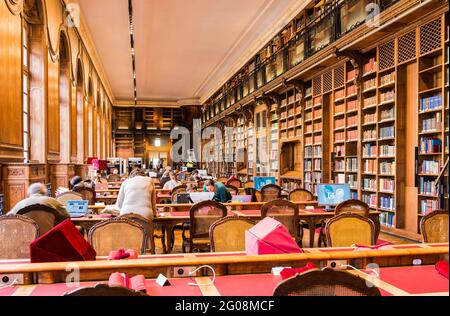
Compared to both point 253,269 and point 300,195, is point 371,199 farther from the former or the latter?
Answer: point 253,269

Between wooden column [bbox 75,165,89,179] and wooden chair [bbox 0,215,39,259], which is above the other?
wooden column [bbox 75,165,89,179]

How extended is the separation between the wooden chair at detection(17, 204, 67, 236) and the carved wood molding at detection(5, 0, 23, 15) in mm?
3534

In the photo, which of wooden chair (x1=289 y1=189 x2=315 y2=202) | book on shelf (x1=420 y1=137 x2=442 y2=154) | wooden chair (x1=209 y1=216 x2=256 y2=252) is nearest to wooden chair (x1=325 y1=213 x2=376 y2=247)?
wooden chair (x1=209 y1=216 x2=256 y2=252)

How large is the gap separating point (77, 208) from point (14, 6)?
11.1 feet

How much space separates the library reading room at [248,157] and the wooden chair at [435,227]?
2cm

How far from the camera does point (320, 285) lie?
1762 millimetres

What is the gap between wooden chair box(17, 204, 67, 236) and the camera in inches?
175

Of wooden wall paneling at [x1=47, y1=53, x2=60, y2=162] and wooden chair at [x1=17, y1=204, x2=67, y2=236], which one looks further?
wooden wall paneling at [x1=47, y1=53, x2=60, y2=162]

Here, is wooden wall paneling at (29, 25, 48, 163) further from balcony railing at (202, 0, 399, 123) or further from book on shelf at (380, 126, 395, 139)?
book on shelf at (380, 126, 395, 139)

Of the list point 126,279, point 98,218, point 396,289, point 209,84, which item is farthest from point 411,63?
point 209,84

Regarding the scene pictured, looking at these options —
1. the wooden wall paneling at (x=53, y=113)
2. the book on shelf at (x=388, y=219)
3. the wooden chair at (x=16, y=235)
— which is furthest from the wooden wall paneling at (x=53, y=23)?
the book on shelf at (x=388, y=219)

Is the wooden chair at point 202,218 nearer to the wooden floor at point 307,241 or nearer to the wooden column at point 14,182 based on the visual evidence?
the wooden floor at point 307,241

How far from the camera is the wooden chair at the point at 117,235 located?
3.66 m

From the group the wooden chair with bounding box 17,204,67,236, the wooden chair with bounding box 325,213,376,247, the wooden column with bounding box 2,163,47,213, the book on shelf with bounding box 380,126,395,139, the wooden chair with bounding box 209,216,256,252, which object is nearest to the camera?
the wooden chair with bounding box 209,216,256,252
